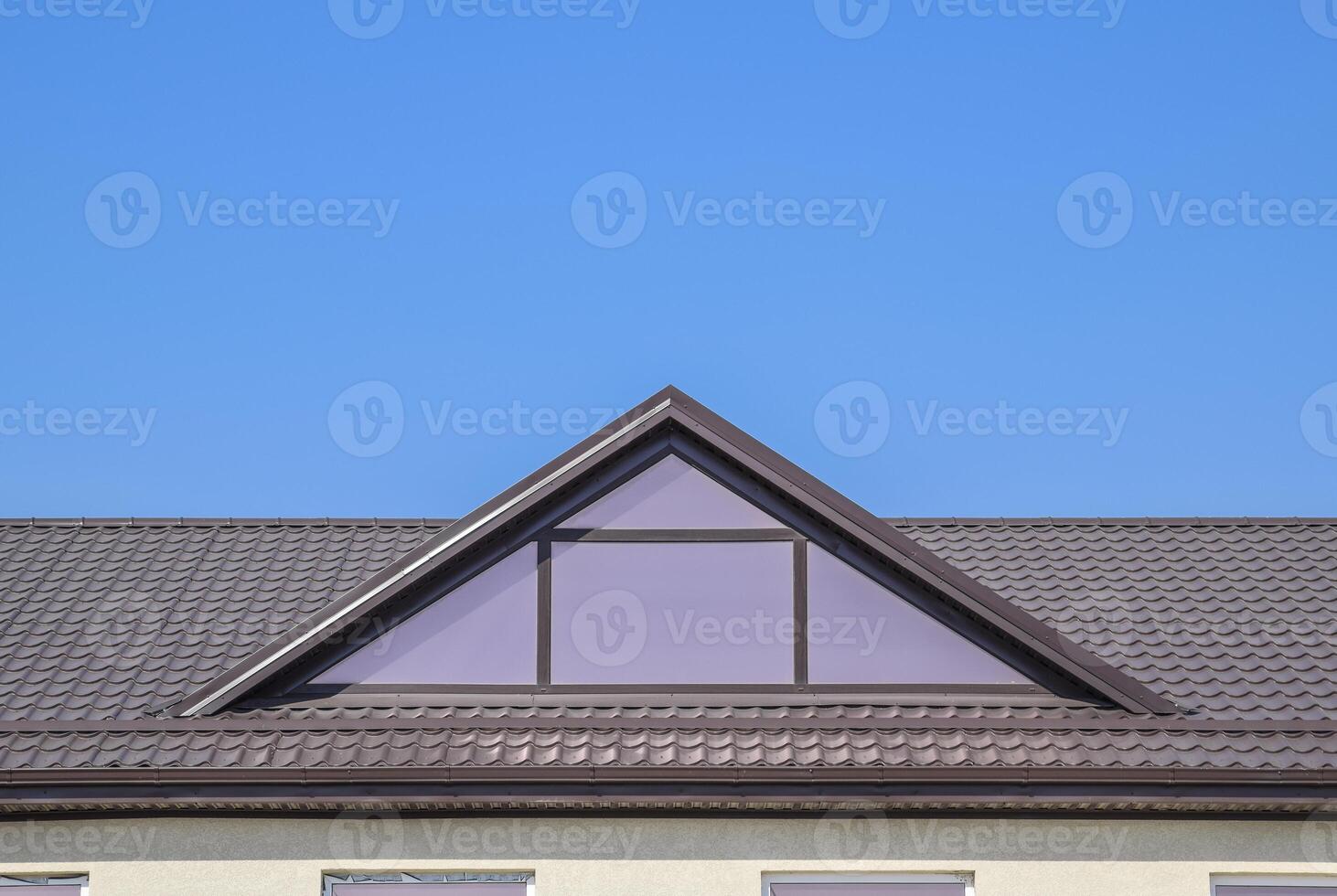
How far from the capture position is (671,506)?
398 inches

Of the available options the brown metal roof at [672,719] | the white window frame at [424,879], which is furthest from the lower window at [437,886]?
the brown metal roof at [672,719]

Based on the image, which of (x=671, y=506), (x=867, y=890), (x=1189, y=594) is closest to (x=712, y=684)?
(x=671, y=506)

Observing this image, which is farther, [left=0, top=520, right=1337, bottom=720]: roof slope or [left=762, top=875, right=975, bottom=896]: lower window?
[left=0, top=520, right=1337, bottom=720]: roof slope

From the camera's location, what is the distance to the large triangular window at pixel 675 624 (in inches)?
383

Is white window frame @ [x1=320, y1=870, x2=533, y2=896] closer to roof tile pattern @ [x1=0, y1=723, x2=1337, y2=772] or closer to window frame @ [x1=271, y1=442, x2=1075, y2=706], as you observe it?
roof tile pattern @ [x1=0, y1=723, x2=1337, y2=772]

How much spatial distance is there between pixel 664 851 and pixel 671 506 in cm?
245

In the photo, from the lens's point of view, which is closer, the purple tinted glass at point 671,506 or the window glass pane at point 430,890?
the window glass pane at point 430,890

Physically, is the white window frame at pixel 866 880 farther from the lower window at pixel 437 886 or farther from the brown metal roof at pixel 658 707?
the lower window at pixel 437 886

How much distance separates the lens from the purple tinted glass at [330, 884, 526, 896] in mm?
9047

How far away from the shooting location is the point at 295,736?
9180 mm

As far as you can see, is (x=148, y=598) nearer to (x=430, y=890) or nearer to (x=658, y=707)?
(x=430, y=890)

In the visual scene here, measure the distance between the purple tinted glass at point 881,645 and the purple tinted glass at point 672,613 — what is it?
0.75ft

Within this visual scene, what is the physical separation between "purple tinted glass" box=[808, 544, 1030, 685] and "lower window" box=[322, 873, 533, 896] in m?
2.44

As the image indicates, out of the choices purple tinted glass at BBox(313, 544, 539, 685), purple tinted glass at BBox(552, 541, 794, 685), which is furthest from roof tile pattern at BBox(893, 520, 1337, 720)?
purple tinted glass at BBox(313, 544, 539, 685)
